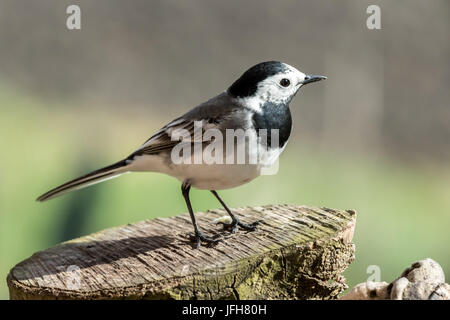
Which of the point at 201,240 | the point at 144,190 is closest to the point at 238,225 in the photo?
the point at 201,240

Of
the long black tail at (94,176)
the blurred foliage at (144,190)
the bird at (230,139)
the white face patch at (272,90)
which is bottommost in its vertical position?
the blurred foliage at (144,190)

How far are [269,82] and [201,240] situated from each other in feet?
3.19

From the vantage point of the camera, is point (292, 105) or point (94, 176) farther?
point (292, 105)

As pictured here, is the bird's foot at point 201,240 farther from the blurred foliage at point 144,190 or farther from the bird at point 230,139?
the blurred foliage at point 144,190

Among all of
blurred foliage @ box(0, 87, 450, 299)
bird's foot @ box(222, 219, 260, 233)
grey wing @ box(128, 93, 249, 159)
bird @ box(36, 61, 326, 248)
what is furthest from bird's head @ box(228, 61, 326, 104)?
blurred foliage @ box(0, 87, 450, 299)

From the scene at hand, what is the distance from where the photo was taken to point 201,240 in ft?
10.4

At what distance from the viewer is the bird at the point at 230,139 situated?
10.1 feet

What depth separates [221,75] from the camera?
9.11 metres

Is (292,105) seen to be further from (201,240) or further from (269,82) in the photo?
(201,240)

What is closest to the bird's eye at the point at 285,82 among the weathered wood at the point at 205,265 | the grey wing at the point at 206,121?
the grey wing at the point at 206,121

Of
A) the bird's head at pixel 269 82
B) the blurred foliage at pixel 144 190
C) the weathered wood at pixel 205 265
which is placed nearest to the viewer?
the weathered wood at pixel 205 265

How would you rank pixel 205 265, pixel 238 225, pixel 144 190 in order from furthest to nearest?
pixel 144 190, pixel 238 225, pixel 205 265

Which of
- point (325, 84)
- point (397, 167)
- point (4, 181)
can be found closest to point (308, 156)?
point (397, 167)

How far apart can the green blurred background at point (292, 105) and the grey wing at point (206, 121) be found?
1.46 meters
